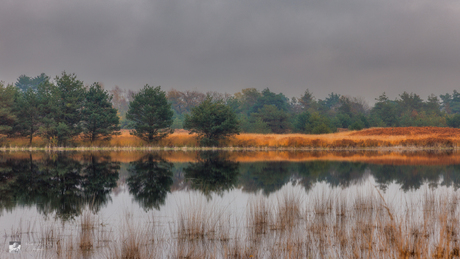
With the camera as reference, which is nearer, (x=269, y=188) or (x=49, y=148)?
(x=269, y=188)

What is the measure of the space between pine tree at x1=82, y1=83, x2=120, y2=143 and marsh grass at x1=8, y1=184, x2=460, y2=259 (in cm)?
3340

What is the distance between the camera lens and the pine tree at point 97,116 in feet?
129

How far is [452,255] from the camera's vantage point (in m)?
5.42

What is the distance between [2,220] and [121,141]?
114 ft

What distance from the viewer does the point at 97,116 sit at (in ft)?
127

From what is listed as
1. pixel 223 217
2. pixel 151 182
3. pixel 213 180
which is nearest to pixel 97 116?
pixel 151 182

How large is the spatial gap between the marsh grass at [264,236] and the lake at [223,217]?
0.9 inches

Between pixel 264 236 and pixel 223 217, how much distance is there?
1.48 metres

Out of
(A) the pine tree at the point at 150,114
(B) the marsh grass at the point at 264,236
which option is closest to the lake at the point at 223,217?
(B) the marsh grass at the point at 264,236

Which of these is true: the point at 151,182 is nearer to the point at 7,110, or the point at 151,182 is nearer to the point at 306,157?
the point at 306,157

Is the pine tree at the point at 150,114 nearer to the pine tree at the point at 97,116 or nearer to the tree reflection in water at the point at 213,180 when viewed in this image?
the pine tree at the point at 97,116

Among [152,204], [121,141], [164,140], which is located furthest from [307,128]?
[152,204]

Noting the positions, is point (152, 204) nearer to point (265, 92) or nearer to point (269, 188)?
point (269, 188)

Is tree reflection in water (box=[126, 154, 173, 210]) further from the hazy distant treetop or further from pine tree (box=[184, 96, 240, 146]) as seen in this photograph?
the hazy distant treetop
